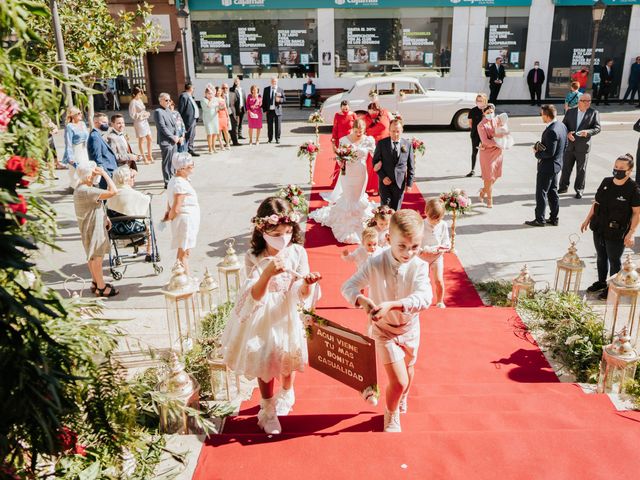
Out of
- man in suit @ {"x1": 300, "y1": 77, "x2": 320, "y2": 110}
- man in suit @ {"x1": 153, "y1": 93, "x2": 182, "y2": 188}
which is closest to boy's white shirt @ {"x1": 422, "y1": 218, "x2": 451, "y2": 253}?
man in suit @ {"x1": 153, "y1": 93, "x2": 182, "y2": 188}

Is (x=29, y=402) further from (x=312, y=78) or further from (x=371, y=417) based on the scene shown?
(x=312, y=78)

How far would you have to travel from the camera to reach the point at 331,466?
3408 mm

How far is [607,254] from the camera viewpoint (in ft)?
22.7

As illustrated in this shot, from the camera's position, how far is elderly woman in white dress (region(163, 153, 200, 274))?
6.70 meters

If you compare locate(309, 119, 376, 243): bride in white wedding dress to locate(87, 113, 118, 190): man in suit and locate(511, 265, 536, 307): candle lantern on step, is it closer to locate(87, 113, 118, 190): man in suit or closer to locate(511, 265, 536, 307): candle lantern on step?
locate(511, 265, 536, 307): candle lantern on step

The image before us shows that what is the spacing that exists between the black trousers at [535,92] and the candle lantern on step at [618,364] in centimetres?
2163

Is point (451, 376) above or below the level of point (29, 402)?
below

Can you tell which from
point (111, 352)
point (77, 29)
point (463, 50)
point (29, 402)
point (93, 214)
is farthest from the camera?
point (463, 50)

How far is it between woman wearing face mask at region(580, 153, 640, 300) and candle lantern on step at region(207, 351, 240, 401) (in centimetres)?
480

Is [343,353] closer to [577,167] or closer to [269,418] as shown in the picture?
[269,418]

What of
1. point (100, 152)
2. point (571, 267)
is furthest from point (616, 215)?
point (100, 152)

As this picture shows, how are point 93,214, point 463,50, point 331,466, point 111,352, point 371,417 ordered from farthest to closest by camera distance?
point 463,50 → point 93,214 → point 371,417 → point 331,466 → point 111,352

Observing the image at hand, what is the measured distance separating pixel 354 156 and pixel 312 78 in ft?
55.2

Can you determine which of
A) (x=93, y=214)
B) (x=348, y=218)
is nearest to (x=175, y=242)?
(x=93, y=214)
